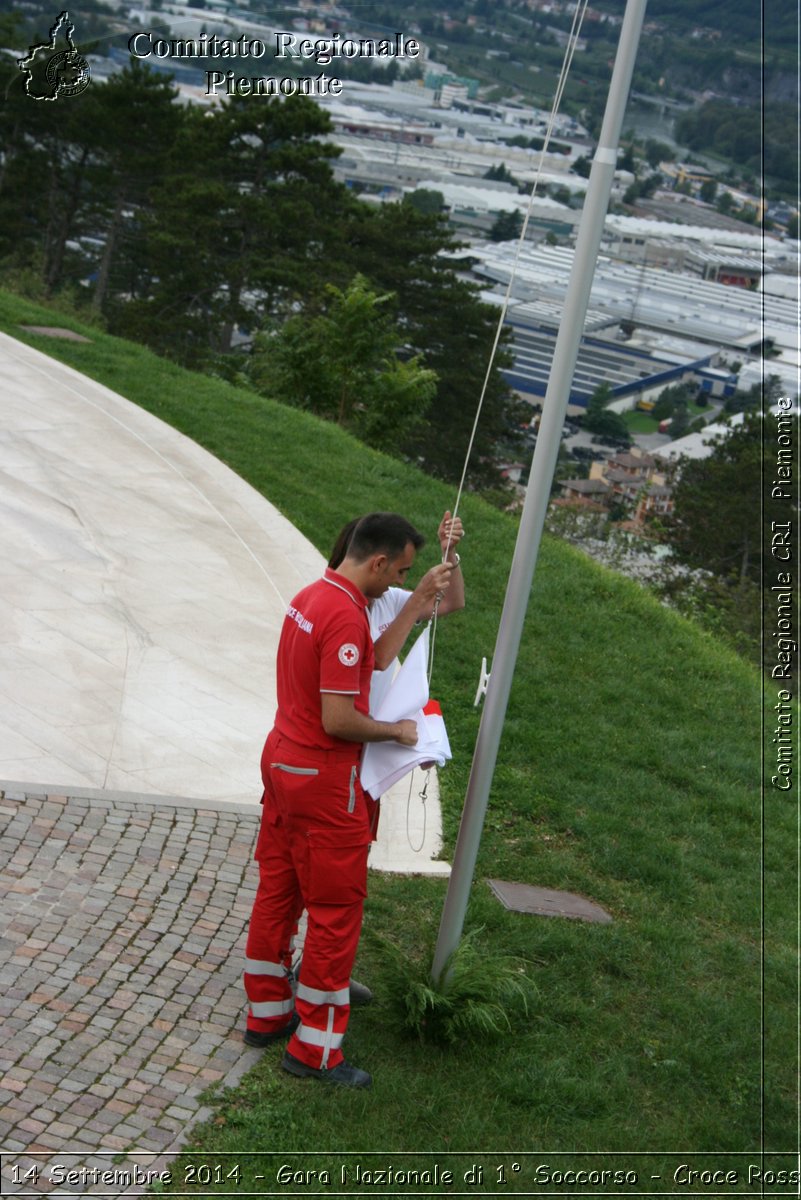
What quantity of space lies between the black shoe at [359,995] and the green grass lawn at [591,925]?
0.16ft

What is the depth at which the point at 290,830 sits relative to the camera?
415 centimetres

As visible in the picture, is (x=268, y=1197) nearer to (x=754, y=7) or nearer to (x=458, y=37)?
(x=754, y=7)

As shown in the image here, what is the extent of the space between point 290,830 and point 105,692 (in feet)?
10.4

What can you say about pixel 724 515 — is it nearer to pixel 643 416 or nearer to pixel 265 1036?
pixel 643 416

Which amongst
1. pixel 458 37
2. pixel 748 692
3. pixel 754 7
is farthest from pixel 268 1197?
pixel 458 37

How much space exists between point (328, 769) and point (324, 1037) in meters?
0.89

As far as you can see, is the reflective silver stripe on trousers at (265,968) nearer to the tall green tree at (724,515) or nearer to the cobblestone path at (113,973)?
the cobblestone path at (113,973)

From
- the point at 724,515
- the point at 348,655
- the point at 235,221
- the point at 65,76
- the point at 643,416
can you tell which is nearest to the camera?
the point at 348,655

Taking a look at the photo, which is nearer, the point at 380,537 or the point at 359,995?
the point at 380,537

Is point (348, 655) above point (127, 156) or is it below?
below

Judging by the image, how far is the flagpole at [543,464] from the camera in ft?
13.1

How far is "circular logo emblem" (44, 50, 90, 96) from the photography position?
92.1 feet

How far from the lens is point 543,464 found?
14.0 ft

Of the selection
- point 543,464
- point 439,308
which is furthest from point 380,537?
point 439,308
